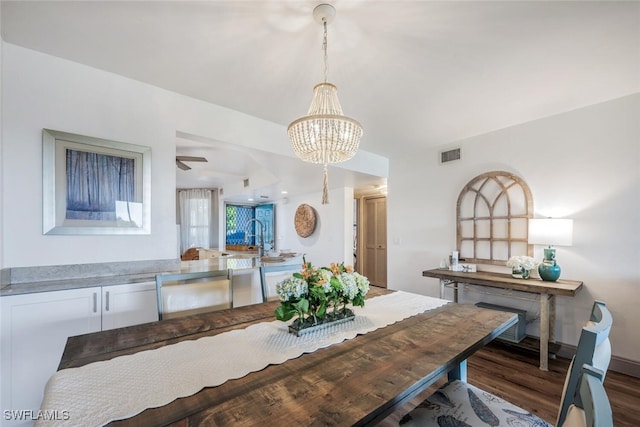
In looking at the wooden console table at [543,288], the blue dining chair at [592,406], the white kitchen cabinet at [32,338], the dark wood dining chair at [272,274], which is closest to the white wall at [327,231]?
the wooden console table at [543,288]

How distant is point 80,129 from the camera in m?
1.98

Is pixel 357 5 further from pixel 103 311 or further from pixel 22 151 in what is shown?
pixel 103 311

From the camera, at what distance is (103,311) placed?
6.11 ft

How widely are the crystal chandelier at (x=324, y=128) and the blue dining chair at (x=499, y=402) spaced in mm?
1350

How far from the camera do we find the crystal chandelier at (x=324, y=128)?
1.56 m

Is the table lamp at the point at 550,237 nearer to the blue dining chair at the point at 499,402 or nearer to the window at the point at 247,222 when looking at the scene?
the blue dining chair at the point at 499,402

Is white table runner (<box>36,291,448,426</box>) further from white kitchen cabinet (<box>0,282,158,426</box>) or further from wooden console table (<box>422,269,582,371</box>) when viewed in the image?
wooden console table (<box>422,269,582,371</box>)

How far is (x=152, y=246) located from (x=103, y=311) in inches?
22.0

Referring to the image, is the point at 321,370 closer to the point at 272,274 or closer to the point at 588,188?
the point at 272,274

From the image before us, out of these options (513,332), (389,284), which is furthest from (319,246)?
(513,332)

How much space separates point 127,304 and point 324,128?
73.0 inches

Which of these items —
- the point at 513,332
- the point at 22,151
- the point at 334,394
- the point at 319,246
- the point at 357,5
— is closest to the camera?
the point at 334,394

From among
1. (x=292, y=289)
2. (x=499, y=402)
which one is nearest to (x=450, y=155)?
(x=499, y=402)

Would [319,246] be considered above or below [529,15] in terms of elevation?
below
